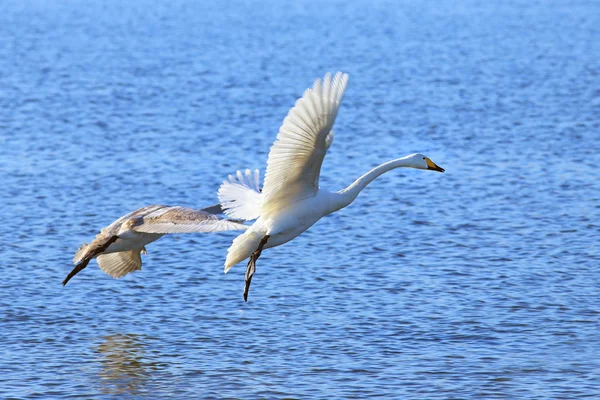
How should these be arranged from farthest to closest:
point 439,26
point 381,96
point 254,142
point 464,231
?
point 439,26 < point 381,96 < point 254,142 < point 464,231

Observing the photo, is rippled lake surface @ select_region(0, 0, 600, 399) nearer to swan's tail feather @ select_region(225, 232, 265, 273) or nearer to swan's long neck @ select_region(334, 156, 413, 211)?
swan's tail feather @ select_region(225, 232, 265, 273)

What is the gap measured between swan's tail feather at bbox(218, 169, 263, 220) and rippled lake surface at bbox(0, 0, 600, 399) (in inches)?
48.7

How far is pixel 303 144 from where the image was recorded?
989 centimetres

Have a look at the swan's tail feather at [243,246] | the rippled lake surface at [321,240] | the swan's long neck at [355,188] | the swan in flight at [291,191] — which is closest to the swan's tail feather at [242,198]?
the swan in flight at [291,191]

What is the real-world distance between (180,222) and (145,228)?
45 cm

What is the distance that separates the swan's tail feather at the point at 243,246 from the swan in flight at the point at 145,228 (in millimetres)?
99

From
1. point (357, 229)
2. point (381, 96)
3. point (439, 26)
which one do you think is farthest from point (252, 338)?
point (439, 26)

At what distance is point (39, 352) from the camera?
35.7ft

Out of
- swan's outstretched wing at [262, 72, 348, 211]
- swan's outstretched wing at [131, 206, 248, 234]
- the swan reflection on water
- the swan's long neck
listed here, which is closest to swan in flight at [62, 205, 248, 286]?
swan's outstretched wing at [131, 206, 248, 234]

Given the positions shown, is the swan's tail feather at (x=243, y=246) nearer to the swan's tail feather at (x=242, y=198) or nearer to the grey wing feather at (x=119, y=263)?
the swan's tail feather at (x=242, y=198)

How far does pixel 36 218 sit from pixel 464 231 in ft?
18.6

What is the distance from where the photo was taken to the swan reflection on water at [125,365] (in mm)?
10141

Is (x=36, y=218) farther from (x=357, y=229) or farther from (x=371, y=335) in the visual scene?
(x=371, y=335)

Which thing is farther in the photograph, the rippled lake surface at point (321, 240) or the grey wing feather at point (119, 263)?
the grey wing feather at point (119, 263)
